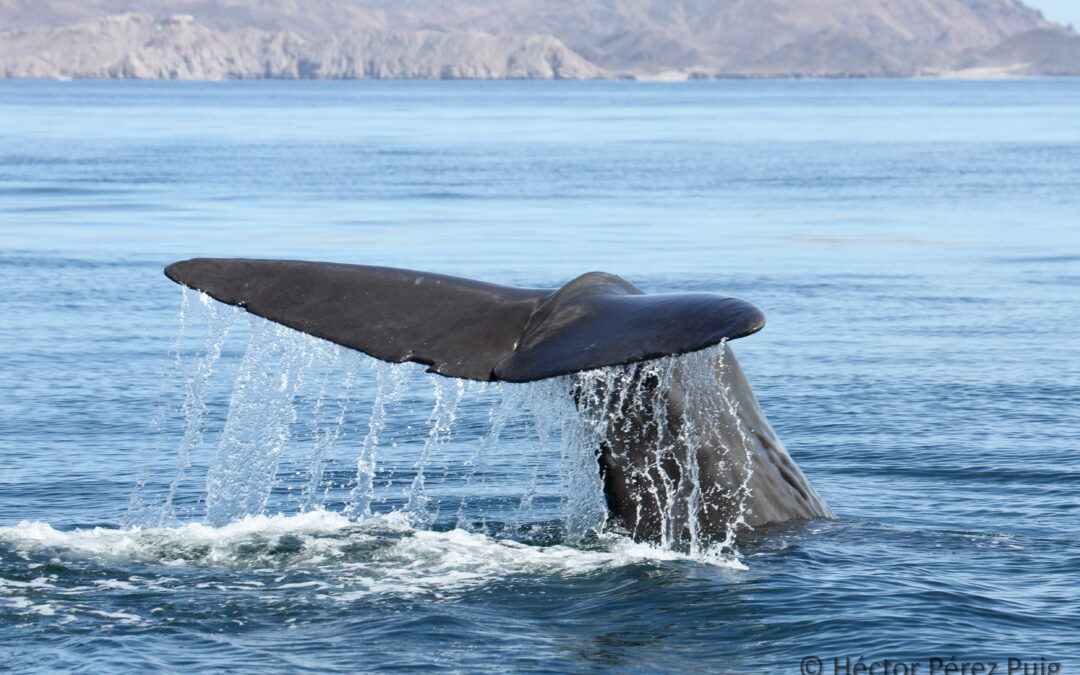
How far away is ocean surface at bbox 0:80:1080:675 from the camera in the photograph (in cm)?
580

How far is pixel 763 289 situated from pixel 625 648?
38.8 ft

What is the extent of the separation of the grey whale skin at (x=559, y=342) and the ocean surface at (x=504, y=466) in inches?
10.7

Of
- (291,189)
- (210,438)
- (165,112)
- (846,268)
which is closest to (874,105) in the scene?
(165,112)

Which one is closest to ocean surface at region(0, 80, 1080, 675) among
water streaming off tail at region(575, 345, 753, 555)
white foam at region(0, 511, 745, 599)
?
white foam at region(0, 511, 745, 599)

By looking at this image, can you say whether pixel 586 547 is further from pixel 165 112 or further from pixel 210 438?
pixel 165 112

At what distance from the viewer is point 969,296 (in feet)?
55.3

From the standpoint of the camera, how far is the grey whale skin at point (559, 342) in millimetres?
5234

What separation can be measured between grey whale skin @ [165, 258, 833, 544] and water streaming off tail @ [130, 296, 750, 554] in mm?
15

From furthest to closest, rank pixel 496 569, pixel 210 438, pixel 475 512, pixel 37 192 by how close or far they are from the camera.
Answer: pixel 37 192, pixel 210 438, pixel 475 512, pixel 496 569

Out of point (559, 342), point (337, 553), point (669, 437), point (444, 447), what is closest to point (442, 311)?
point (559, 342)

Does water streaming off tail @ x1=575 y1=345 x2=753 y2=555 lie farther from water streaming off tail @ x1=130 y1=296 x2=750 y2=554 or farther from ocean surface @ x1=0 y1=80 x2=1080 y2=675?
ocean surface @ x1=0 y1=80 x2=1080 y2=675

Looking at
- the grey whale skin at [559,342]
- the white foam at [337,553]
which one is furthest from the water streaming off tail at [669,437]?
the white foam at [337,553]

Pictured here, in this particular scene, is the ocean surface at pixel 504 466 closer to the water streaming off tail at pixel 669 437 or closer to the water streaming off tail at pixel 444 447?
the water streaming off tail at pixel 444 447

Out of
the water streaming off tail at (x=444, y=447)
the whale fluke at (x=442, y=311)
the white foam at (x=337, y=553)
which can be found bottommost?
the white foam at (x=337, y=553)
